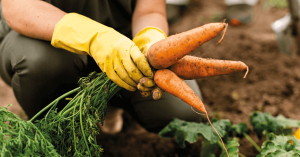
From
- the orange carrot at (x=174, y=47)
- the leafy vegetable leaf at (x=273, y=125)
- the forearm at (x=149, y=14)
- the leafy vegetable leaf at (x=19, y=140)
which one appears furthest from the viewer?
the forearm at (x=149, y=14)

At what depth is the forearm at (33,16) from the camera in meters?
1.18

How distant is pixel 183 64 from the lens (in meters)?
1.23

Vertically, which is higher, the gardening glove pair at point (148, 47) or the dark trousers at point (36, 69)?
the gardening glove pair at point (148, 47)

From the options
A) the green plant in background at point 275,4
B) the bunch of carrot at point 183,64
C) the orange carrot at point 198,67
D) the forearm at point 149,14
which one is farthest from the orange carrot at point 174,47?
the green plant in background at point 275,4

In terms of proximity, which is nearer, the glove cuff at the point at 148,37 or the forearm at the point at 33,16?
the forearm at the point at 33,16

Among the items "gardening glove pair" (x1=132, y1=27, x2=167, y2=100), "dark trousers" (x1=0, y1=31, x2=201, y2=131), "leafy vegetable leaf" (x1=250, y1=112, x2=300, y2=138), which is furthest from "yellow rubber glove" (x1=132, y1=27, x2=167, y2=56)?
"leafy vegetable leaf" (x1=250, y1=112, x2=300, y2=138)

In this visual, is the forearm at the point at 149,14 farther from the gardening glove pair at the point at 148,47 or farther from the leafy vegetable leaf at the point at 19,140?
A: the leafy vegetable leaf at the point at 19,140

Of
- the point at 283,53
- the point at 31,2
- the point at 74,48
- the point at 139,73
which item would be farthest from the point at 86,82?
the point at 283,53

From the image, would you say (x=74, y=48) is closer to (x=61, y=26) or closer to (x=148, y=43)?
(x=61, y=26)

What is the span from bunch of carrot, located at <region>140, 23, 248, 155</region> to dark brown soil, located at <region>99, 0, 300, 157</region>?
109mm

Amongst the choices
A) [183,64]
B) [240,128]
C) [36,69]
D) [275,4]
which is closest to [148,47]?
[183,64]

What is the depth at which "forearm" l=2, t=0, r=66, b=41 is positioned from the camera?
1.18 meters

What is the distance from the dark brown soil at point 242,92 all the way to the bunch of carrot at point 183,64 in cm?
11

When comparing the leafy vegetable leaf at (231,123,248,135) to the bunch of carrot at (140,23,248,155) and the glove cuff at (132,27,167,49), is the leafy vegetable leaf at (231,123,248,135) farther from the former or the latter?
the glove cuff at (132,27,167,49)
